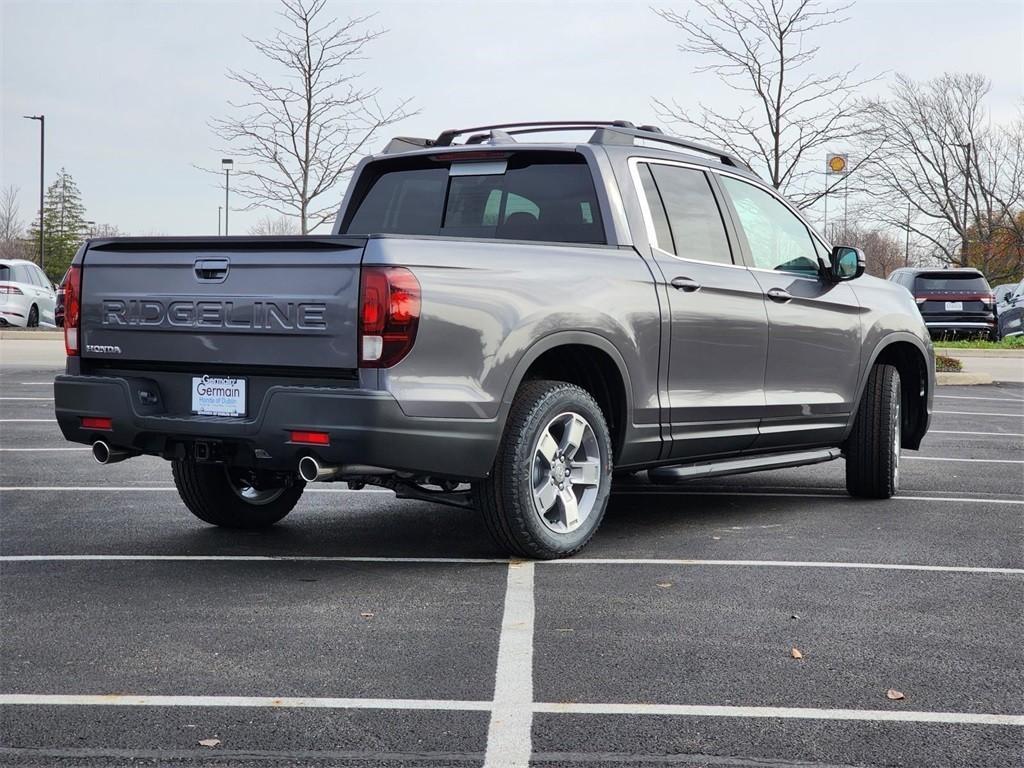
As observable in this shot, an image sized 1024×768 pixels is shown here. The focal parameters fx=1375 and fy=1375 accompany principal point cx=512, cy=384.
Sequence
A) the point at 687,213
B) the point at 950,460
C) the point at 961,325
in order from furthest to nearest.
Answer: the point at 961,325 < the point at 950,460 < the point at 687,213

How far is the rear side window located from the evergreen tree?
77.8 metres

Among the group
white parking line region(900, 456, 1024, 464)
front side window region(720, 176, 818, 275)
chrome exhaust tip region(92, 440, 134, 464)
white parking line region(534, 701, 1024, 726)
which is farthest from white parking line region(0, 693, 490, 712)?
white parking line region(900, 456, 1024, 464)

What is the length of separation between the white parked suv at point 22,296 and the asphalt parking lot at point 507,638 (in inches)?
908

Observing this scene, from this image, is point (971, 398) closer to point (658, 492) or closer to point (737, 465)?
point (658, 492)

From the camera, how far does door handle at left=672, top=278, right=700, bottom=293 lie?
6840 millimetres

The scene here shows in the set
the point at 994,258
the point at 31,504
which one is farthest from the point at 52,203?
the point at 31,504

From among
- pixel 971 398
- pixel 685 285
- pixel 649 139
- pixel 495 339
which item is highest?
pixel 649 139

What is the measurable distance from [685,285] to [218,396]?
2419 millimetres

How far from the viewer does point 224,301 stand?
580 cm

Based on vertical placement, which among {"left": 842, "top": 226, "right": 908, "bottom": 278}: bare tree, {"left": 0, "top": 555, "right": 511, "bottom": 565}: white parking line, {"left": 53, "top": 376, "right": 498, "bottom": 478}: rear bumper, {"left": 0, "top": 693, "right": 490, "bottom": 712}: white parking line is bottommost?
{"left": 0, "top": 555, "right": 511, "bottom": 565}: white parking line

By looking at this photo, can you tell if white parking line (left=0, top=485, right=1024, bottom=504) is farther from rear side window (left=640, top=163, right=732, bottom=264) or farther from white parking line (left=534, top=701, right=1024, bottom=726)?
white parking line (left=534, top=701, right=1024, bottom=726)

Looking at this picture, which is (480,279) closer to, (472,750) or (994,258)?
(472,750)

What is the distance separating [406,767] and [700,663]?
136 cm

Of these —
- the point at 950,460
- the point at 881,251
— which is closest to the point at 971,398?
the point at 950,460
